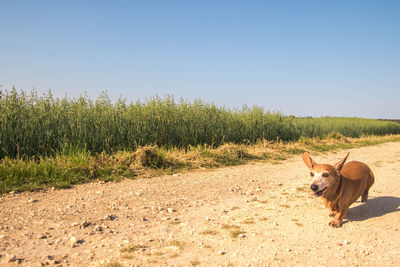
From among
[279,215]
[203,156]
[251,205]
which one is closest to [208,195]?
[251,205]

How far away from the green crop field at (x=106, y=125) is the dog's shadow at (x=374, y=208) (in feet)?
19.8

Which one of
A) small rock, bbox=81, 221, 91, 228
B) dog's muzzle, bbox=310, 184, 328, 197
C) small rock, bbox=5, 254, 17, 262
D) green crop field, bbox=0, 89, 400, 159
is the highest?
green crop field, bbox=0, 89, 400, 159

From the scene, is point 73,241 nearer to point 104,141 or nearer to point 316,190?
point 316,190

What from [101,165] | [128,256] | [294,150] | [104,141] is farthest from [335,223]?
[294,150]

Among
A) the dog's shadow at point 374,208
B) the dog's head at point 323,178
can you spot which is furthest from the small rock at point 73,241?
the dog's shadow at point 374,208

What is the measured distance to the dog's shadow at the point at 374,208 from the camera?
4184mm

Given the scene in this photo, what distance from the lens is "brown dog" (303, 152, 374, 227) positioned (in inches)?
139

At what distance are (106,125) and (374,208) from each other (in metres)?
7.11

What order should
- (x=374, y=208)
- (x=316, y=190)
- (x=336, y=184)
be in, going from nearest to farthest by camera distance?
(x=316, y=190) → (x=336, y=184) → (x=374, y=208)

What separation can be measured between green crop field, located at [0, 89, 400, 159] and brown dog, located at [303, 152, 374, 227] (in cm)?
593

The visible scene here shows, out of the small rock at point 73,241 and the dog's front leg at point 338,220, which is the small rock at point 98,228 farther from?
the dog's front leg at point 338,220

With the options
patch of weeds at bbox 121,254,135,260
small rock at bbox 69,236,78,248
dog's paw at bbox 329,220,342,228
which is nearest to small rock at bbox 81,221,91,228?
small rock at bbox 69,236,78,248

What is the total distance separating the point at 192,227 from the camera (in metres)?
3.79

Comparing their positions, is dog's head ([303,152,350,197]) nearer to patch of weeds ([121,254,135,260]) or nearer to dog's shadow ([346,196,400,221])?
dog's shadow ([346,196,400,221])
